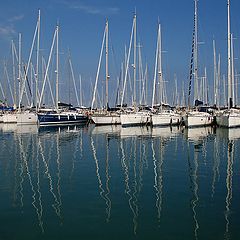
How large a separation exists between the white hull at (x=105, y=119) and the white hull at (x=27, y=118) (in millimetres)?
11139

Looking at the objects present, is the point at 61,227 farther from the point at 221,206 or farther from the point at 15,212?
the point at 221,206

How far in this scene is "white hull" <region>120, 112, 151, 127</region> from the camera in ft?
170

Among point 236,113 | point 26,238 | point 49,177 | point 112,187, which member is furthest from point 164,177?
point 236,113

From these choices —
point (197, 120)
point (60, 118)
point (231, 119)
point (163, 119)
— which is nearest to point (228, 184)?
point (231, 119)

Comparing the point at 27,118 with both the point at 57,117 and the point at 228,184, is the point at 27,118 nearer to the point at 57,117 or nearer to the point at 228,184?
the point at 57,117

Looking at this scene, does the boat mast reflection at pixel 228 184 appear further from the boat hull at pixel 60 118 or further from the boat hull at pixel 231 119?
the boat hull at pixel 60 118

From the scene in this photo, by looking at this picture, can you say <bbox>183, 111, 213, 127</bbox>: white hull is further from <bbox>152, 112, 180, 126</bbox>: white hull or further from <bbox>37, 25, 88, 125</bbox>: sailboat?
<bbox>37, 25, 88, 125</bbox>: sailboat

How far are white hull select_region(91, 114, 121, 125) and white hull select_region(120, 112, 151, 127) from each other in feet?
16.3

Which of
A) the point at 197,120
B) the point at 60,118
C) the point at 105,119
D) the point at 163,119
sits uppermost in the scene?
the point at 60,118

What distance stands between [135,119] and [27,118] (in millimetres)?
19864

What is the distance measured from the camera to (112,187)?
45.2ft

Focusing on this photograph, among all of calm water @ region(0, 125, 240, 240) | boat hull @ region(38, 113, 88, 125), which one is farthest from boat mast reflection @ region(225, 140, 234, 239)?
boat hull @ region(38, 113, 88, 125)

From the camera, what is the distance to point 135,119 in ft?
173

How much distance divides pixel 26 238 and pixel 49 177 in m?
7.32
